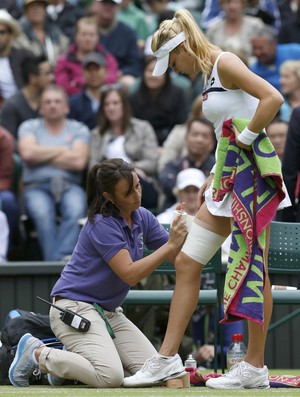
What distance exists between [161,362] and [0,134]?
5.11 m

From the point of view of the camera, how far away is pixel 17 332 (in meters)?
6.90

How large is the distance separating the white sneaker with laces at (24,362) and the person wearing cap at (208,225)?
0.68m

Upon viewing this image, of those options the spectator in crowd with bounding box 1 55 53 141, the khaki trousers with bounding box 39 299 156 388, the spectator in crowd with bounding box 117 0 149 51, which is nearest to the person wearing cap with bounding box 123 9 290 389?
the khaki trousers with bounding box 39 299 156 388

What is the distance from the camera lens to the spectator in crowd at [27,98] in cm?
1195

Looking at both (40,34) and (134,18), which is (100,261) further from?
(134,18)

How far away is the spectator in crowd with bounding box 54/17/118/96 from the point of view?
13125 mm

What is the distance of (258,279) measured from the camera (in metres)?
6.10

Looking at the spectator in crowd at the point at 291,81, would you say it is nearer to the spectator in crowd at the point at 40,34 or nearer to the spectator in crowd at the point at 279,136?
the spectator in crowd at the point at 279,136

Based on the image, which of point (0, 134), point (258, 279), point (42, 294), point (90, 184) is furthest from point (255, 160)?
point (0, 134)

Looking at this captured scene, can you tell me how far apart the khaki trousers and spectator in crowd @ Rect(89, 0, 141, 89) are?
7.25 m

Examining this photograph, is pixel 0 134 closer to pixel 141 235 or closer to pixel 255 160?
pixel 141 235

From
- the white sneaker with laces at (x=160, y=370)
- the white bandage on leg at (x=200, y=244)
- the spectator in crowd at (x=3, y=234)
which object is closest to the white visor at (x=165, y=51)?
the white bandage on leg at (x=200, y=244)

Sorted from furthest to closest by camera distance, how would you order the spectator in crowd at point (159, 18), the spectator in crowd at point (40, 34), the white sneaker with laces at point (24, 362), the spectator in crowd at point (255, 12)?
the spectator in crowd at point (255, 12), the spectator in crowd at point (40, 34), the spectator in crowd at point (159, 18), the white sneaker with laces at point (24, 362)

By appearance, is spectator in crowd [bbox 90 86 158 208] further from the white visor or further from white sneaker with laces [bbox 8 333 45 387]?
the white visor
